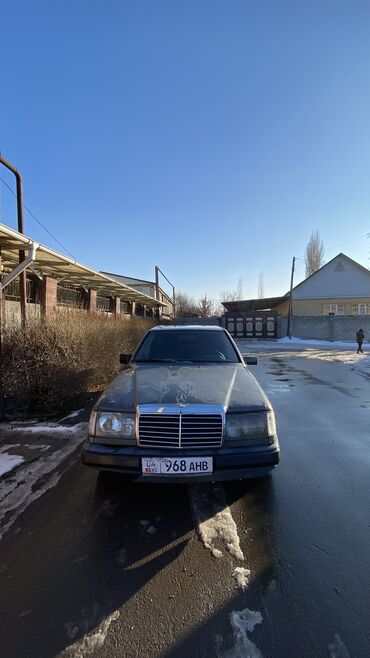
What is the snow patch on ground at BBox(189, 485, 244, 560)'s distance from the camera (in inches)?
109

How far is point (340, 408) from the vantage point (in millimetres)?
7586

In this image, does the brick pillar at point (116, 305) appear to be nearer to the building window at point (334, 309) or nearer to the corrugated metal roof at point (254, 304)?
the corrugated metal roof at point (254, 304)

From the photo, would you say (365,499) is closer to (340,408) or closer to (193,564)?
(193,564)

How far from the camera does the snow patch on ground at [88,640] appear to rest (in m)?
1.89

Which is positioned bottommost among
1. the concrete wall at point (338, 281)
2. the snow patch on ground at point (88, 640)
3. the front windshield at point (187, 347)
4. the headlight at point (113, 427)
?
the snow patch on ground at point (88, 640)

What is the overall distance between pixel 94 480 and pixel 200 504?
124cm

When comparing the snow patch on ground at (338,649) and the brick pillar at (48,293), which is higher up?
the brick pillar at (48,293)

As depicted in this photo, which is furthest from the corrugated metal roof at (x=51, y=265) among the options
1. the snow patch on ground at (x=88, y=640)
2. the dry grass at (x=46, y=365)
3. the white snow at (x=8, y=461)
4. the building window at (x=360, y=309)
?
the building window at (x=360, y=309)

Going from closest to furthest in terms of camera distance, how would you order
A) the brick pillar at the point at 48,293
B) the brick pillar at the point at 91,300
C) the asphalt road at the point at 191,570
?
the asphalt road at the point at 191,570
the brick pillar at the point at 48,293
the brick pillar at the point at 91,300

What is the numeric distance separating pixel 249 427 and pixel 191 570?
1161 mm

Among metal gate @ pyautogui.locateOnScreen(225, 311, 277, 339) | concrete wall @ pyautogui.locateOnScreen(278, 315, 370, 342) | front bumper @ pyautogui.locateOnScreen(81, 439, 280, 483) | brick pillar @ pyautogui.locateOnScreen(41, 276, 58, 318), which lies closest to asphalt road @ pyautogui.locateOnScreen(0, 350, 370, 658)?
front bumper @ pyautogui.locateOnScreen(81, 439, 280, 483)

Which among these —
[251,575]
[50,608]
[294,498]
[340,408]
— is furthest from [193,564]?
[340,408]

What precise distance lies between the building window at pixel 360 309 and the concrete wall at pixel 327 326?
7.89 meters

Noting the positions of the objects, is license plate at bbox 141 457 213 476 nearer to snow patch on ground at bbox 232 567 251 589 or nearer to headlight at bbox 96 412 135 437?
headlight at bbox 96 412 135 437
